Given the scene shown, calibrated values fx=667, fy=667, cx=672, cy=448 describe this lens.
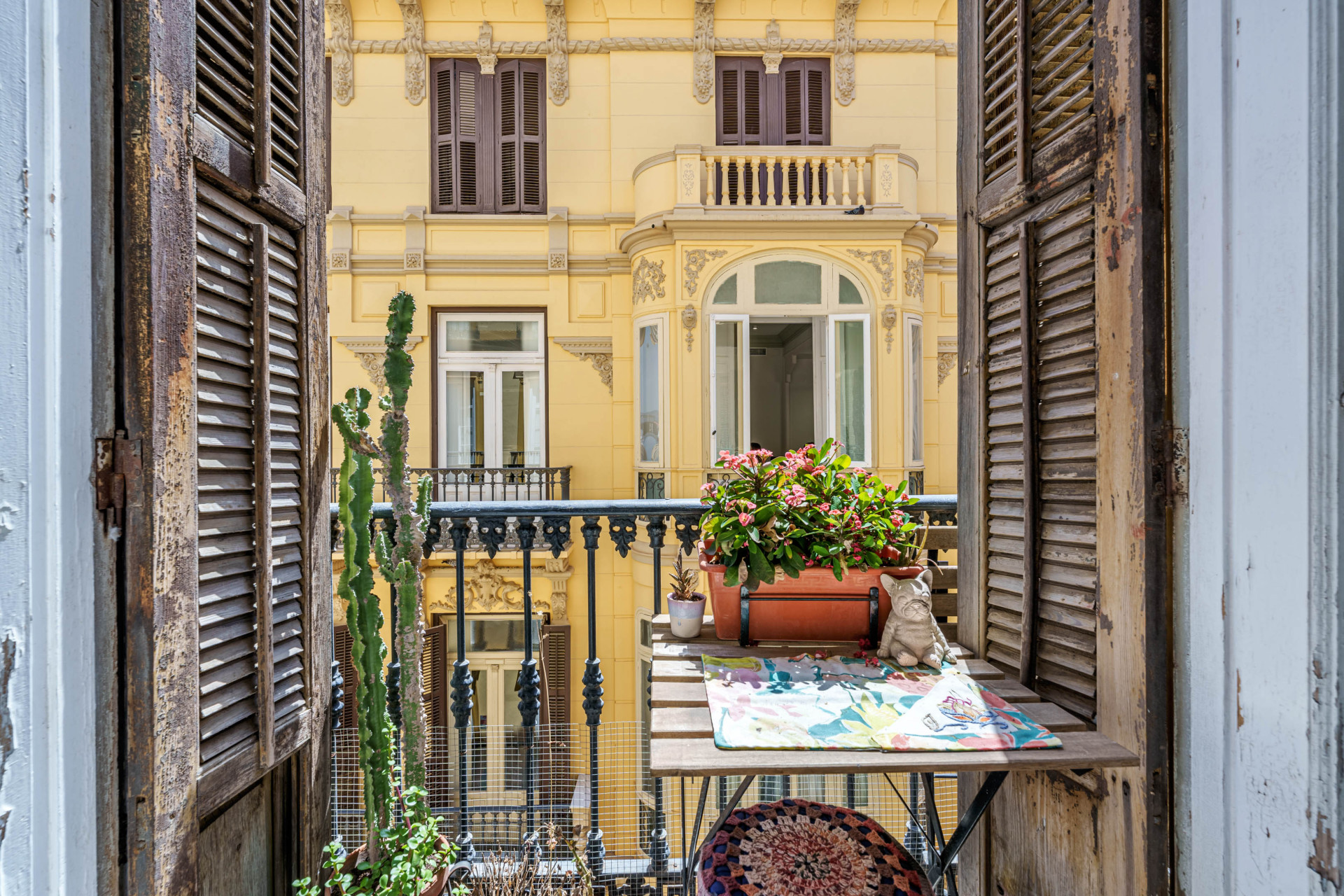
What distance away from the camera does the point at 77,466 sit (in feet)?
3.06

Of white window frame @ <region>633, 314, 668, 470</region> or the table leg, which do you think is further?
white window frame @ <region>633, 314, 668, 470</region>

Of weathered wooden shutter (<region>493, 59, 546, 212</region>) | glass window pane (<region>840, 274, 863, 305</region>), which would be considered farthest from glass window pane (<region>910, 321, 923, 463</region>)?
weathered wooden shutter (<region>493, 59, 546, 212</region>)

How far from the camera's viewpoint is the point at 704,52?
7496 millimetres

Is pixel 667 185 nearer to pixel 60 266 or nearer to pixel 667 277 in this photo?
pixel 667 277

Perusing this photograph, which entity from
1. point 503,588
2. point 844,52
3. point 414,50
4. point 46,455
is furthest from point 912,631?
point 414,50

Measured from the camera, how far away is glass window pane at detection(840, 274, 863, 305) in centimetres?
713

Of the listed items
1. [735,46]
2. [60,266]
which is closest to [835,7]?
[735,46]

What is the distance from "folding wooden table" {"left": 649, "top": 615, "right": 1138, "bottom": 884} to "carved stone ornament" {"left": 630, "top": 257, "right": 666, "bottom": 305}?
626 cm

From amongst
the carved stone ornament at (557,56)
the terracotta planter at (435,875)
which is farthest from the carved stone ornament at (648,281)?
the terracotta planter at (435,875)

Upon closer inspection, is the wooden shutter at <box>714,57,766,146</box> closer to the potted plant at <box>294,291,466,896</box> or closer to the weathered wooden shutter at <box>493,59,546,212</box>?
the weathered wooden shutter at <box>493,59,546,212</box>

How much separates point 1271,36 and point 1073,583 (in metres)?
0.87

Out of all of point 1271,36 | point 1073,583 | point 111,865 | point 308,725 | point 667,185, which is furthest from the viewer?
point 667,185

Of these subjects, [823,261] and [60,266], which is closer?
[60,266]

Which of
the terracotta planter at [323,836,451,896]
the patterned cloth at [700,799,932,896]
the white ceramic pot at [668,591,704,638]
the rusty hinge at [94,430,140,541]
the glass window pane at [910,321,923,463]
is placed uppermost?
the glass window pane at [910,321,923,463]
